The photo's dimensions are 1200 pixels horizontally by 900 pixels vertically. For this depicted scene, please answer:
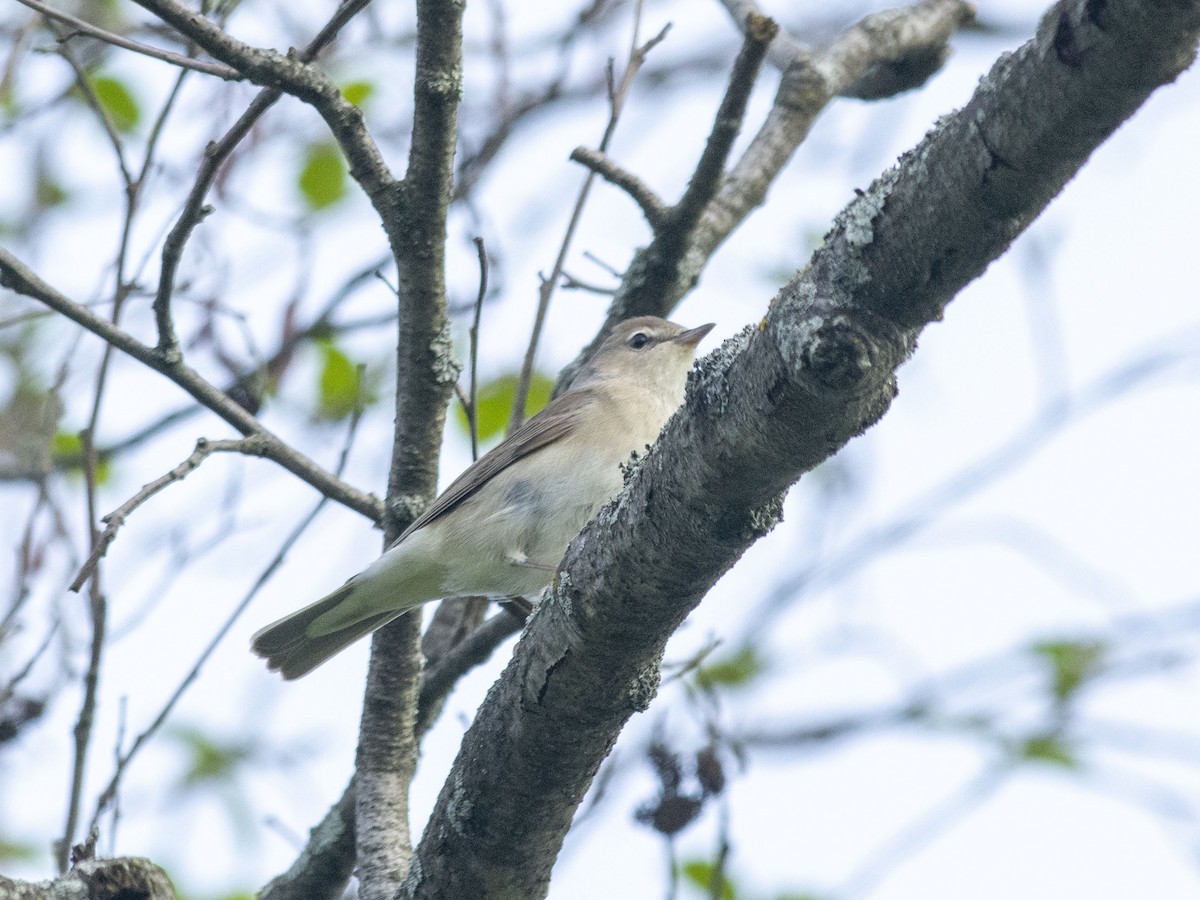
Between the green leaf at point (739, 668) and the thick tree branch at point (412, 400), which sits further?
the green leaf at point (739, 668)

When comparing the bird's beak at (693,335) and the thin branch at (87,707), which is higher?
the bird's beak at (693,335)

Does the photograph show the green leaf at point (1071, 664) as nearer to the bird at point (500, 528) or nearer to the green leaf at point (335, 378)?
the bird at point (500, 528)

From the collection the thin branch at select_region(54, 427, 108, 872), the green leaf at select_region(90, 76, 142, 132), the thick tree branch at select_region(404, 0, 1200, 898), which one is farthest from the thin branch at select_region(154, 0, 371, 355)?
the green leaf at select_region(90, 76, 142, 132)

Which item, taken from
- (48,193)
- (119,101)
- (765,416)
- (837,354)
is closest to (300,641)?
(119,101)

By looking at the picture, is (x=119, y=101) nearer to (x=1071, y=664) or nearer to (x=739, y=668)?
(x=739, y=668)

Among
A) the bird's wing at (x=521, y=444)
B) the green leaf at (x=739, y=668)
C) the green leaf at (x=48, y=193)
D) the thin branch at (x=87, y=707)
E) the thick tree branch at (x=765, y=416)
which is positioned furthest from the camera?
the green leaf at (x=48, y=193)

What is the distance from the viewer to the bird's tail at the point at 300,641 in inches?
222

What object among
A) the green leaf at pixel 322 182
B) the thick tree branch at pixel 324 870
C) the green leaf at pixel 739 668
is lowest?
the thick tree branch at pixel 324 870

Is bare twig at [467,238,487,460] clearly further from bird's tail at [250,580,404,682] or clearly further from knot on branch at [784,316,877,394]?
knot on branch at [784,316,877,394]

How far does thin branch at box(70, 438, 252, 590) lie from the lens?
310 cm

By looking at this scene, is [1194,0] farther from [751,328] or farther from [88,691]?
[88,691]

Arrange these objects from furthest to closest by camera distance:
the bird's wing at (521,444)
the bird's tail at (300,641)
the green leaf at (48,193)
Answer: the green leaf at (48,193) → the bird's wing at (521,444) → the bird's tail at (300,641)

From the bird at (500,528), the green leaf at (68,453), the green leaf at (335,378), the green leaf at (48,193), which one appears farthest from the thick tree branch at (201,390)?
the green leaf at (48,193)

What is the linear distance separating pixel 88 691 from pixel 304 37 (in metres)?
5.14
